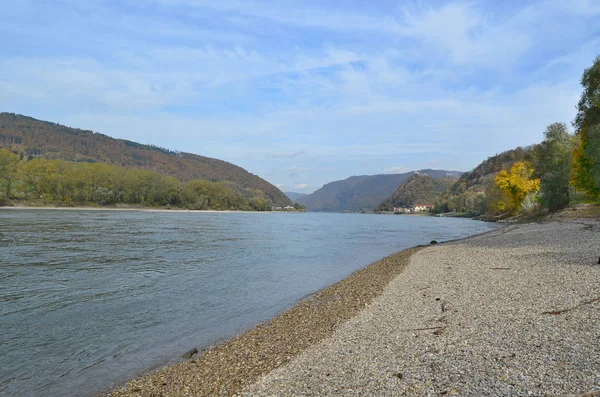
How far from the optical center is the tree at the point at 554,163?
173 ft

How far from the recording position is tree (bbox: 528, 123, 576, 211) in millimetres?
52719

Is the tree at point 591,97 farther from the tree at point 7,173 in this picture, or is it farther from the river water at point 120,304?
the tree at point 7,173

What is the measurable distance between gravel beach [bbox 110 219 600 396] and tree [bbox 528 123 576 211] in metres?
46.0

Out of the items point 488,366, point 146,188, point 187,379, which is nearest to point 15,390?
point 187,379

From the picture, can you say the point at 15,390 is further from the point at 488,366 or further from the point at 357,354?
the point at 488,366

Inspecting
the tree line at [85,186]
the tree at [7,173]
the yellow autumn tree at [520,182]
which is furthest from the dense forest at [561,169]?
the tree at [7,173]

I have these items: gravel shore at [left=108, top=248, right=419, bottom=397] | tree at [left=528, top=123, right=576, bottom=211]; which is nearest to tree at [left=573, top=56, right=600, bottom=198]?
tree at [left=528, top=123, right=576, bottom=211]

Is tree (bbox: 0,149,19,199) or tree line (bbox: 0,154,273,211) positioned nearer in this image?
tree (bbox: 0,149,19,199)

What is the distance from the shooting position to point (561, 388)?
5094 millimetres

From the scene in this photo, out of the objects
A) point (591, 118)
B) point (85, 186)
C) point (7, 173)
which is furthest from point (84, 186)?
point (591, 118)

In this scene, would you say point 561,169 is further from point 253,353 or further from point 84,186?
point 84,186

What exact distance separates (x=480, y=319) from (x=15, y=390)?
1097cm

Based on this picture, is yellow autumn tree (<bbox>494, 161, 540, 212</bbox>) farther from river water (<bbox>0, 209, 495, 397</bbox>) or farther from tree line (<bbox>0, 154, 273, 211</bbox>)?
tree line (<bbox>0, 154, 273, 211</bbox>)

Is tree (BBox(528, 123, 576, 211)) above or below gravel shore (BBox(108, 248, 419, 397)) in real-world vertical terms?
above
